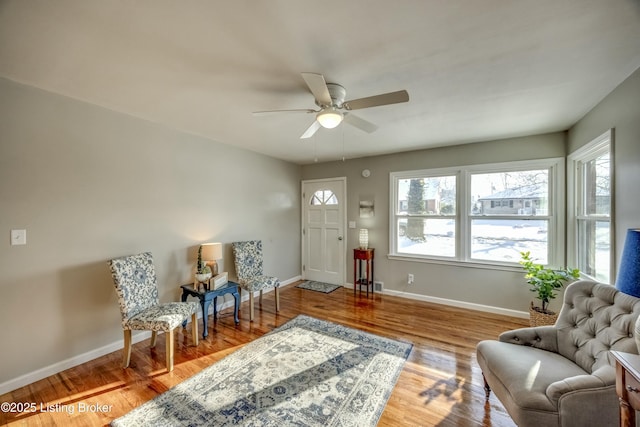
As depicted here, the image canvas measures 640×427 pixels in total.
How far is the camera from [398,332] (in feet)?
9.46

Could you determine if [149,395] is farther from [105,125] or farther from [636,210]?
[636,210]

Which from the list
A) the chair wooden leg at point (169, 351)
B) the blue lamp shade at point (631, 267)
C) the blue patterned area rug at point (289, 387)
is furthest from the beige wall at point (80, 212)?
the blue lamp shade at point (631, 267)

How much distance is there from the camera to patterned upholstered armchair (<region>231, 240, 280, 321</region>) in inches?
128

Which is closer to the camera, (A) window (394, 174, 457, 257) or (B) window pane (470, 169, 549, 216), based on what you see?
(B) window pane (470, 169, 549, 216)

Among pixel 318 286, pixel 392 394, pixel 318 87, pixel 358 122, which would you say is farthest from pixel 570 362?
pixel 318 286

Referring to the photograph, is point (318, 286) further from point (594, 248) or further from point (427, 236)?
point (594, 248)

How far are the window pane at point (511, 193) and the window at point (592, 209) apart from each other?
295mm

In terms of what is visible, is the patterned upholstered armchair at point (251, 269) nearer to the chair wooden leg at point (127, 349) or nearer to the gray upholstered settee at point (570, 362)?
the chair wooden leg at point (127, 349)

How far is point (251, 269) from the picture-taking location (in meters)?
3.61

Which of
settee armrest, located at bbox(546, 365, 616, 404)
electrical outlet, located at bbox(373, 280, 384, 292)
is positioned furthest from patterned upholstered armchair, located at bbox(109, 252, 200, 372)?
electrical outlet, located at bbox(373, 280, 384, 292)

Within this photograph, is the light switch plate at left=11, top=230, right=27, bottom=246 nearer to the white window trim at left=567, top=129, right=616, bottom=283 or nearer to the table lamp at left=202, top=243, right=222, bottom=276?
the table lamp at left=202, top=243, right=222, bottom=276

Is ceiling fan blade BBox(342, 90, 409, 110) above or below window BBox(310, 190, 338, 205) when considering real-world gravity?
above

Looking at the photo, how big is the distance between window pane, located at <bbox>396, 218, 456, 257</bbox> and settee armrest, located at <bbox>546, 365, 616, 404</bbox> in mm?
2603

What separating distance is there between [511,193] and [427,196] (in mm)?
1069
